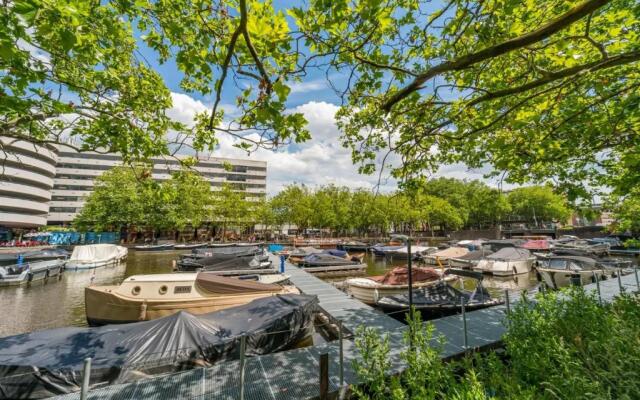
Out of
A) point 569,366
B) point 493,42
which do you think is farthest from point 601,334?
point 493,42

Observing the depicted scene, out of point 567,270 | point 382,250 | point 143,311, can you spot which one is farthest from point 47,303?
point 567,270

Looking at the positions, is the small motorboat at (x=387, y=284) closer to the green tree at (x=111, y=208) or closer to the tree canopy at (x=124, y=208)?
the tree canopy at (x=124, y=208)

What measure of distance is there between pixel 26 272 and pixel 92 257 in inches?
315

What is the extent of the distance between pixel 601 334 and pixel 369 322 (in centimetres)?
588

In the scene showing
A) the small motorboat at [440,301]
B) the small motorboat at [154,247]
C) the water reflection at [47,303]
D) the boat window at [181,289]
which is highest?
Result: the boat window at [181,289]

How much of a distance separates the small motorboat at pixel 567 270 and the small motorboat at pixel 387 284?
7306mm

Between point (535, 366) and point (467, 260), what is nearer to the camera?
point (535, 366)

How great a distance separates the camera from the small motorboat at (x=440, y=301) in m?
9.77

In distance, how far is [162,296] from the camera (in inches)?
404

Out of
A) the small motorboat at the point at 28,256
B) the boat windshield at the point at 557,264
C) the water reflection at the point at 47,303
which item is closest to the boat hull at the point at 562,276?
the boat windshield at the point at 557,264

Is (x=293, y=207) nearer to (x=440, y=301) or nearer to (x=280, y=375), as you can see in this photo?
(x=440, y=301)

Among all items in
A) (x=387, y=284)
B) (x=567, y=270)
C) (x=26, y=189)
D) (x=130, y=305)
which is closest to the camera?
(x=130, y=305)

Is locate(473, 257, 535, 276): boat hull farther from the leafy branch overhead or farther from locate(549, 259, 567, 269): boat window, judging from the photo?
the leafy branch overhead

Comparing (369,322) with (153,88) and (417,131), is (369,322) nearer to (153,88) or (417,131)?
(417,131)
